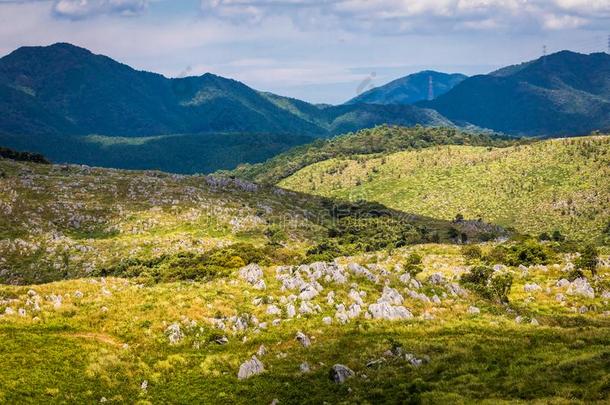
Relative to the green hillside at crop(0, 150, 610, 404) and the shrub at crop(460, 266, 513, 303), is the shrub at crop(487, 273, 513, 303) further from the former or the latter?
the green hillside at crop(0, 150, 610, 404)

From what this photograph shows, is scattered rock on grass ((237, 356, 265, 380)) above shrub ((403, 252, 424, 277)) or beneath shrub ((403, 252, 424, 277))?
above

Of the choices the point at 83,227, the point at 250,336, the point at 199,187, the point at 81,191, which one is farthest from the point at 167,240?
the point at 250,336

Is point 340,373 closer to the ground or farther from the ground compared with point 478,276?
farther from the ground

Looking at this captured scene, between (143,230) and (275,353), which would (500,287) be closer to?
(275,353)

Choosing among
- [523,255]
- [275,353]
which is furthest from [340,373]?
[523,255]

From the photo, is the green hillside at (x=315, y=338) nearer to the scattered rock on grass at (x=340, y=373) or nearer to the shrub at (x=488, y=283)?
the scattered rock on grass at (x=340, y=373)

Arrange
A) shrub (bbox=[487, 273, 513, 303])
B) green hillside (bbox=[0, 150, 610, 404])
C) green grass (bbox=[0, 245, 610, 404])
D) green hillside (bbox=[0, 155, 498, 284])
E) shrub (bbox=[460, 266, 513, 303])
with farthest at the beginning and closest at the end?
1. green hillside (bbox=[0, 155, 498, 284])
2. shrub (bbox=[487, 273, 513, 303])
3. shrub (bbox=[460, 266, 513, 303])
4. green hillside (bbox=[0, 150, 610, 404])
5. green grass (bbox=[0, 245, 610, 404])

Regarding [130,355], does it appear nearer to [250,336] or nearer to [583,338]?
[250,336]

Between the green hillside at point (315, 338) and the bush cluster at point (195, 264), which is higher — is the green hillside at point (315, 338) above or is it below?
above

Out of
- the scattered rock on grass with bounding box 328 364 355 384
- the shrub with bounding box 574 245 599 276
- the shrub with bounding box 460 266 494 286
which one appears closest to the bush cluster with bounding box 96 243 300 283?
the shrub with bounding box 460 266 494 286

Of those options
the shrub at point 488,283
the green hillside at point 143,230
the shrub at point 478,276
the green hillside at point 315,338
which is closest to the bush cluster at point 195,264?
the green hillside at point 143,230

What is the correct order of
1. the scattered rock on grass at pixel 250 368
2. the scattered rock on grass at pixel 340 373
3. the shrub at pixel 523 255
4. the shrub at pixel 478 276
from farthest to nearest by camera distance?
the shrub at pixel 523 255 < the shrub at pixel 478 276 < the scattered rock on grass at pixel 250 368 < the scattered rock on grass at pixel 340 373
